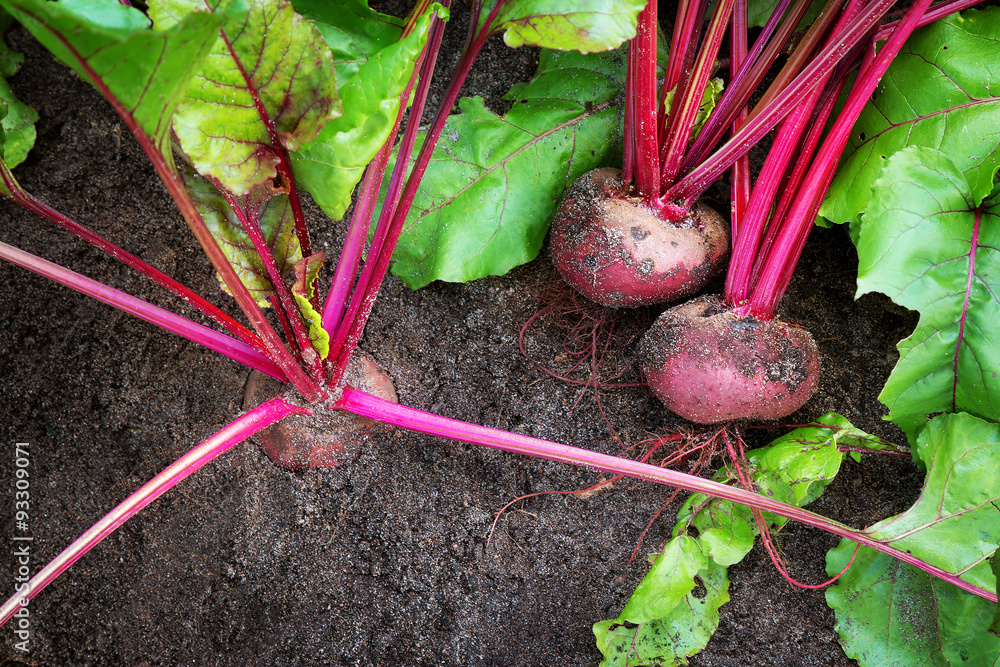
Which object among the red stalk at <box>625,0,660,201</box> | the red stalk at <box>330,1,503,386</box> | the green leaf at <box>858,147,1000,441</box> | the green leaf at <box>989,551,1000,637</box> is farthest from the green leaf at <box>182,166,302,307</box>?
the green leaf at <box>989,551,1000,637</box>

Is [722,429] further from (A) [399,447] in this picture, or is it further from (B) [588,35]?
(B) [588,35]

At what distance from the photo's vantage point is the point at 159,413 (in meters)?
1.11

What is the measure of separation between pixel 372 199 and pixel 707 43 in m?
0.54

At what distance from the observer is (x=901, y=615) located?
1.01 m

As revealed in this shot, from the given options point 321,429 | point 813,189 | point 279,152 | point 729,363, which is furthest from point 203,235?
point 813,189

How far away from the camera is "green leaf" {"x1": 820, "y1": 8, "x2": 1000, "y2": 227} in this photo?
0.91 m

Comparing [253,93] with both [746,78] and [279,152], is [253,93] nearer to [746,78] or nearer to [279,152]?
[279,152]

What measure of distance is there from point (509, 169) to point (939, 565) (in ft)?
2.88

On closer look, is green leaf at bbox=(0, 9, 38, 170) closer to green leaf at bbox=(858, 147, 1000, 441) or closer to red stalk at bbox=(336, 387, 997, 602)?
red stalk at bbox=(336, 387, 997, 602)

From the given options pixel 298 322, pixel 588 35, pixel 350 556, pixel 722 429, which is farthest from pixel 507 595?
pixel 588 35

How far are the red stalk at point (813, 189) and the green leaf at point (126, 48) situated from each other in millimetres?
804

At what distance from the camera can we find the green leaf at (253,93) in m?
0.72

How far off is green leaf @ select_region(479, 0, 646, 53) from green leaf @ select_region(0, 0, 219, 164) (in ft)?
1.27

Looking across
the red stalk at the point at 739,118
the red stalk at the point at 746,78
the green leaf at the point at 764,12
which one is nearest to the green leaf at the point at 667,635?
the red stalk at the point at 739,118
